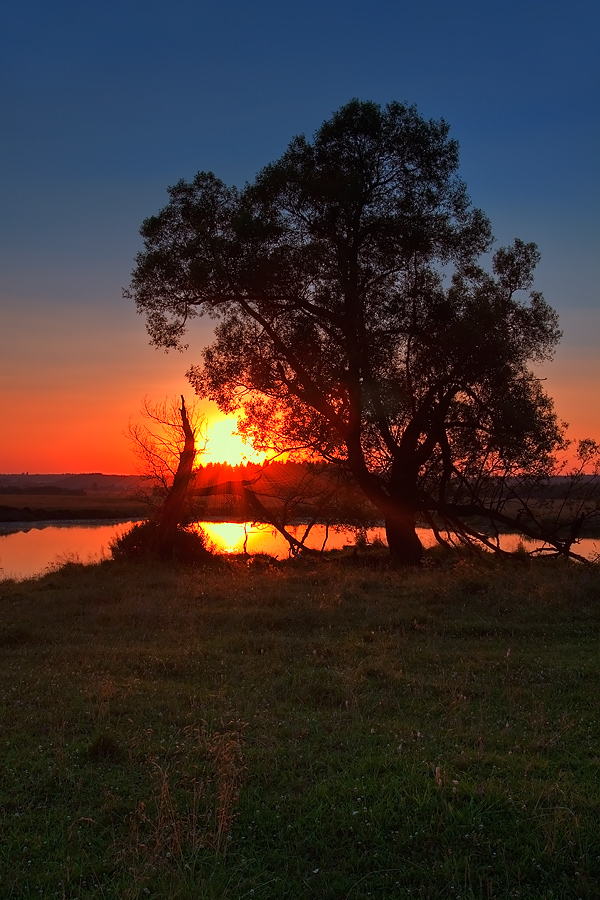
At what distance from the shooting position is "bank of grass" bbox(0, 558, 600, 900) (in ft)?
15.2

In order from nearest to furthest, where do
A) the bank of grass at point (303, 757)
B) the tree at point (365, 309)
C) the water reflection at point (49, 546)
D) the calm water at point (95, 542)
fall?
the bank of grass at point (303, 757), the tree at point (365, 309), the water reflection at point (49, 546), the calm water at point (95, 542)

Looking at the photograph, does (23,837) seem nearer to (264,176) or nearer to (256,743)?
(256,743)

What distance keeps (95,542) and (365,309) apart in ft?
86.5

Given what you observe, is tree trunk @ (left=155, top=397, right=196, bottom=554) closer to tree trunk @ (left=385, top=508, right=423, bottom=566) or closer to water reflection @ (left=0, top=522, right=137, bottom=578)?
water reflection @ (left=0, top=522, right=137, bottom=578)

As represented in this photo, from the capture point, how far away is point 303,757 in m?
6.29

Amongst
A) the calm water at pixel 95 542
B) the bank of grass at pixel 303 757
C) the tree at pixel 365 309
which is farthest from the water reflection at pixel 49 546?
the bank of grass at pixel 303 757

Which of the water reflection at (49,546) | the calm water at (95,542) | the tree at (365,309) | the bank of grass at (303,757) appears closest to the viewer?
the bank of grass at (303,757)

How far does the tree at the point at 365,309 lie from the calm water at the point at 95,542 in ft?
25.6

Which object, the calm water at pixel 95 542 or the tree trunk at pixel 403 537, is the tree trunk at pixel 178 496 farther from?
the tree trunk at pixel 403 537

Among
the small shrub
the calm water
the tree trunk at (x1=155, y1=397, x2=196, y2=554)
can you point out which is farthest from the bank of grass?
the calm water

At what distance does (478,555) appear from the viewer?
22.7 meters

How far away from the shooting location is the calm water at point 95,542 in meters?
29.4

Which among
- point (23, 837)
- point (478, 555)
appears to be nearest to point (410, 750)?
point (23, 837)

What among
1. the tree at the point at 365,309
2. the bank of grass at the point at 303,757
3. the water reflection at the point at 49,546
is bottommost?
the water reflection at the point at 49,546
